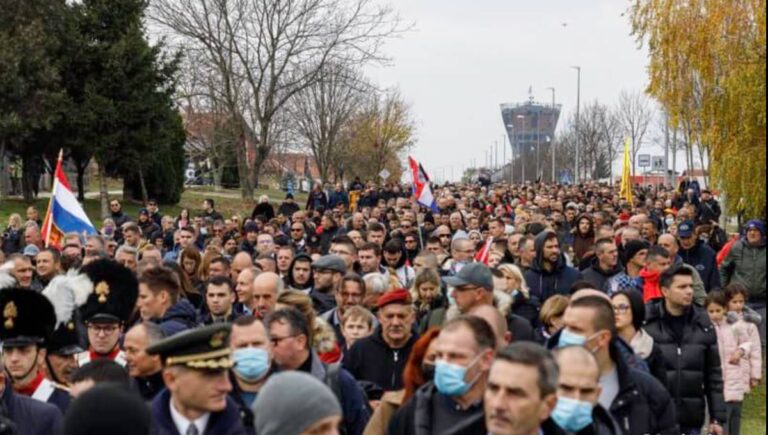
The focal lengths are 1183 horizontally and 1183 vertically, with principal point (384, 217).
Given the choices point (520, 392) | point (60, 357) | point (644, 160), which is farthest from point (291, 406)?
point (644, 160)

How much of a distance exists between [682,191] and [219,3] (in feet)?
65.8

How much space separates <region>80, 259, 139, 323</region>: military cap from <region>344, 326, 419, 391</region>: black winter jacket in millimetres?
1570

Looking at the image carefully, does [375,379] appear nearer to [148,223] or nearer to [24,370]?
[24,370]

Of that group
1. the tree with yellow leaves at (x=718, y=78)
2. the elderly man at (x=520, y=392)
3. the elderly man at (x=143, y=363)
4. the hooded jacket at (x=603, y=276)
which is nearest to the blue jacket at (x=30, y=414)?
the elderly man at (x=143, y=363)

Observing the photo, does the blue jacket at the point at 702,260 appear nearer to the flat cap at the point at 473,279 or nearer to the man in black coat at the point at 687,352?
the man in black coat at the point at 687,352

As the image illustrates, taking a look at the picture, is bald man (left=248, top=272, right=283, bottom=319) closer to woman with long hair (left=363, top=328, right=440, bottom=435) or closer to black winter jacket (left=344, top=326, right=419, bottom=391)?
black winter jacket (left=344, top=326, right=419, bottom=391)

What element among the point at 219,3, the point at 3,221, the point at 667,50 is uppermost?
the point at 219,3

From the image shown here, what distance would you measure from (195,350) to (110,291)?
306cm

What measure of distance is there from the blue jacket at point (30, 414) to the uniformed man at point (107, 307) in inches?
52.3

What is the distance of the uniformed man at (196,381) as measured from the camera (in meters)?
5.16

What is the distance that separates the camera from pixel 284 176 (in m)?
91.8

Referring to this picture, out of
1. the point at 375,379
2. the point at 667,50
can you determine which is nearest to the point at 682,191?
the point at 667,50

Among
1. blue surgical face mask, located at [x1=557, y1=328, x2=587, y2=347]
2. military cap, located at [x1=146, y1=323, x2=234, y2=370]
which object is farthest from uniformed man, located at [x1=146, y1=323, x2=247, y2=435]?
blue surgical face mask, located at [x1=557, y1=328, x2=587, y2=347]

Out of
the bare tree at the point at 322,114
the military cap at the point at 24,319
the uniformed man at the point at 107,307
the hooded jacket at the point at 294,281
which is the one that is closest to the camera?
the military cap at the point at 24,319
